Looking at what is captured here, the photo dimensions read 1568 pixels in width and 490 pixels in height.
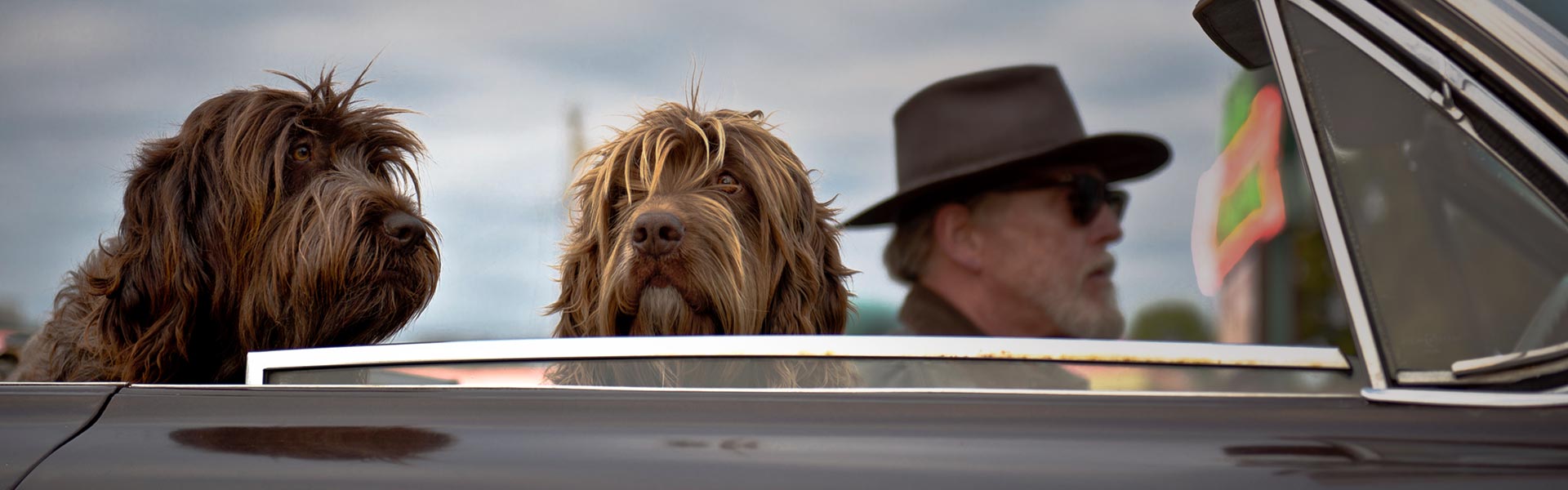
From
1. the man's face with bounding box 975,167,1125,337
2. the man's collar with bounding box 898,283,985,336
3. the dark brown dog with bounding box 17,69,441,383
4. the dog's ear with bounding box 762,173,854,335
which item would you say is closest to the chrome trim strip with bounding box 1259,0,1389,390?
the man's face with bounding box 975,167,1125,337

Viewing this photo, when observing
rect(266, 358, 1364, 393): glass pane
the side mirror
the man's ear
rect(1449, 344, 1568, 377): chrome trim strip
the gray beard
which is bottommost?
rect(266, 358, 1364, 393): glass pane

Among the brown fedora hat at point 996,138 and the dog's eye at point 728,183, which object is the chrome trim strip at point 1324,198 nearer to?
the brown fedora hat at point 996,138

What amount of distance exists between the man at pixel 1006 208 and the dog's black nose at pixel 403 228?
73cm

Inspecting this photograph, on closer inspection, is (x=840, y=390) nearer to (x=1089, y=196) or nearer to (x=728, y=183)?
(x=1089, y=196)

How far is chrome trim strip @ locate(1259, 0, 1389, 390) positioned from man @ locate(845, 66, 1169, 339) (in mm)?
189

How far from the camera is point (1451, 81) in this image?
1.44 metres

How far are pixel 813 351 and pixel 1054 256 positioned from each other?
1.67ft

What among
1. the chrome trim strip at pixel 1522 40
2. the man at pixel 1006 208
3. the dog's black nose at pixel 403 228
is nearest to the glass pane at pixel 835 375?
the man at pixel 1006 208

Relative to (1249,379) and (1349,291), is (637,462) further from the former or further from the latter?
(1349,291)

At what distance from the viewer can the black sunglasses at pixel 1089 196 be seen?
1.69 meters

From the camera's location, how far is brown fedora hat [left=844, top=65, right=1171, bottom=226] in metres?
1.67

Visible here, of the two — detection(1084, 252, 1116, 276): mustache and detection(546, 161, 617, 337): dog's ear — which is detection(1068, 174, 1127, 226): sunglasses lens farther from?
detection(546, 161, 617, 337): dog's ear

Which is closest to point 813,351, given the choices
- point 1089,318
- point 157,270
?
point 1089,318

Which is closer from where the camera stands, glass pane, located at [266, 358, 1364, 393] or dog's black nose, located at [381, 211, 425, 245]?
glass pane, located at [266, 358, 1364, 393]
